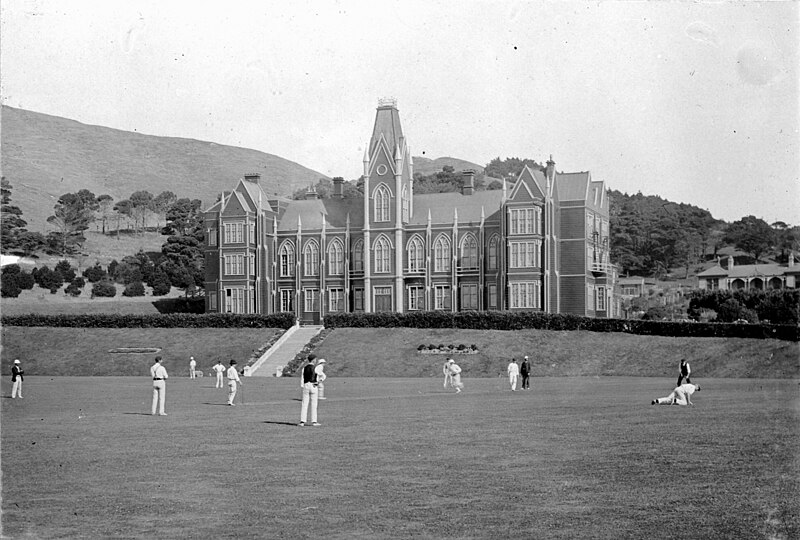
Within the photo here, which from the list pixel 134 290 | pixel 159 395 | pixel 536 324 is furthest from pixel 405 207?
pixel 159 395

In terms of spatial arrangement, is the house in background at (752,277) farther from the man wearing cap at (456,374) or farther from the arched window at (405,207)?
the man wearing cap at (456,374)

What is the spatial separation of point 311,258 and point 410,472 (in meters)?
68.3

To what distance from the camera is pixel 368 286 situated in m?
84.7

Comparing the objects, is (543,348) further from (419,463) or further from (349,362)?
(419,463)

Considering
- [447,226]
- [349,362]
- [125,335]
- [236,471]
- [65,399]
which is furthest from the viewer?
[447,226]

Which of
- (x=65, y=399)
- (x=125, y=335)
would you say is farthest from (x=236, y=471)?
(x=125, y=335)

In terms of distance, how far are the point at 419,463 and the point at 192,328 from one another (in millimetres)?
57125

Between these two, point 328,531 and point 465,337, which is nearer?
point 328,531

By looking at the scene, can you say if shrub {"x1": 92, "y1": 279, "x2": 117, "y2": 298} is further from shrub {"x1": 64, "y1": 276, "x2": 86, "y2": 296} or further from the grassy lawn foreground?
the grassy lawn foreground

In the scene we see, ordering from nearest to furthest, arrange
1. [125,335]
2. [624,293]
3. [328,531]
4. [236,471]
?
[328,531]
[236,471]
[125,335]
[624,293]

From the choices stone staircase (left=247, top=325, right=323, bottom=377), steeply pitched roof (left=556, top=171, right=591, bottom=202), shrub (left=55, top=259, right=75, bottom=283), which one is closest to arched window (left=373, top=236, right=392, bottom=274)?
stone staircase (left=247, top=325, right=323, bottom=377)

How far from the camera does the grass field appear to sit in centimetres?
1545

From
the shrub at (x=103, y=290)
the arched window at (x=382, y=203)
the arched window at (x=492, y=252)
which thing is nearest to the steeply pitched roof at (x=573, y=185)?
the arched window at (x=492, y=252)

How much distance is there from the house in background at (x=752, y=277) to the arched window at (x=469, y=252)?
178 ft
